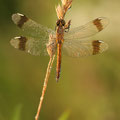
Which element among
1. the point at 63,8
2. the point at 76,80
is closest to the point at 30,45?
the point at 63,8

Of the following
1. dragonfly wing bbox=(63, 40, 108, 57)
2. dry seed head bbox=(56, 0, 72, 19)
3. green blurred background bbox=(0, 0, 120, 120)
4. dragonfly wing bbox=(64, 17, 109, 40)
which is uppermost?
dry seed head bbox=(56, 0, 72, 19)

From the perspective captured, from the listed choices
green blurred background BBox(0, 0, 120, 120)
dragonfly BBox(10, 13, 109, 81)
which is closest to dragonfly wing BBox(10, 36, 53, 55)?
dragonfly BBox(10, 13, 109, 81)

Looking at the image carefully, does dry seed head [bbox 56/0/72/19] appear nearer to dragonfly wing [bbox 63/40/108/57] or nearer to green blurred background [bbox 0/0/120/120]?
dragonfly wing [bbox 63/40/108/57]

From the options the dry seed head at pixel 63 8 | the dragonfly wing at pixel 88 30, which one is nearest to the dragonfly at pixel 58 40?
the dragonfly wing at pixel 88 30

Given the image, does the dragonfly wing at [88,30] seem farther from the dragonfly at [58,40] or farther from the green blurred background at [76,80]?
the green blurred background at [76,80]

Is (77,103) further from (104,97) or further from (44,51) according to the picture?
(44,51)

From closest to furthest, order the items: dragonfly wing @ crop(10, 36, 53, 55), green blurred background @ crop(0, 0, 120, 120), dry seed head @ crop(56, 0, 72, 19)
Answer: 1. dry seed head @ crop(56, 0, 72, 19)
2. dragonfly wing @ crop(10, 36, 53, 55)
3. green blurred background @ crop(0, 0, 120, 120)

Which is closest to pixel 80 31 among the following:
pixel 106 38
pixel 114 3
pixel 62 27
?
pixel 62 27
